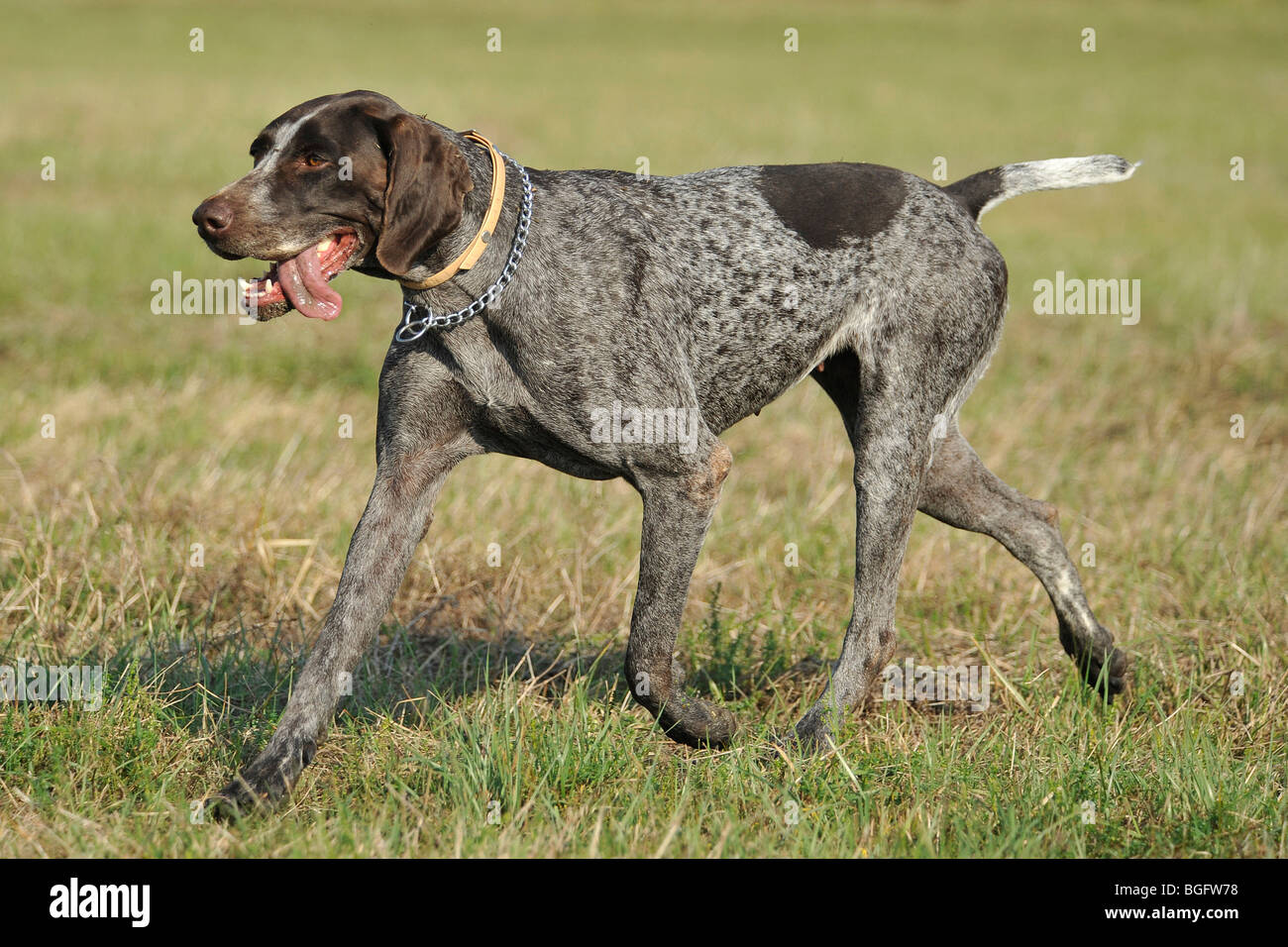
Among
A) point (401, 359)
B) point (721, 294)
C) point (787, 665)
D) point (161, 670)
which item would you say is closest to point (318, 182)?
point (401, 359)

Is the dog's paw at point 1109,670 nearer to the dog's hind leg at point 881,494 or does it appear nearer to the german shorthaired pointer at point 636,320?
the german shorthaired pointer at point 636,320

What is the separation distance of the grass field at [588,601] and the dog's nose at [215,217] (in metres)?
1.53

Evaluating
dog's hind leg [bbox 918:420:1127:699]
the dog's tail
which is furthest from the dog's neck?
dog's hind leg [bbox 918:420:1127:699]

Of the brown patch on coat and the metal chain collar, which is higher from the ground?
the metal chain collar

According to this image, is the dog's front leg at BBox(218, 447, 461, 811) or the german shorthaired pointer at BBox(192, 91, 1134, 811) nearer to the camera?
the german shorthaired pointer at BBox(192, 91, 1134, 811)

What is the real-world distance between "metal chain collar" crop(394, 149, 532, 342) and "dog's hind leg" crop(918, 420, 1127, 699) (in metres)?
1.95

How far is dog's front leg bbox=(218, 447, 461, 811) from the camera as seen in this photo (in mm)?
4305

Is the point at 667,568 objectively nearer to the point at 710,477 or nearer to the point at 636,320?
the point at 710,477

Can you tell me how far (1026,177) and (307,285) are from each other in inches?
109

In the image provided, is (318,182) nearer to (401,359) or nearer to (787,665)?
(401,359)

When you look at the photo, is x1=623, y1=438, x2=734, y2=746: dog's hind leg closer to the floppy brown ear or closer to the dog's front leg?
the dog's front leg

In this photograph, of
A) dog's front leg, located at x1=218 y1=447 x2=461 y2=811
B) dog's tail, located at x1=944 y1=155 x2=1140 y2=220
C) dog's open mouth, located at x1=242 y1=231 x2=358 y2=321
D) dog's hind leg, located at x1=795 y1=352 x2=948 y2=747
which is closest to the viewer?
dog's open mouth, located at x1=242 y1=231 x2=358 y2=321

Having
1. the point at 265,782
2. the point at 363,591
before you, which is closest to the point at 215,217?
the point at 363,591

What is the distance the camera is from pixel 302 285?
4.18m
